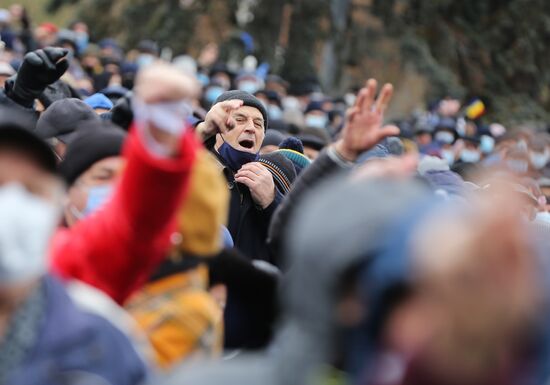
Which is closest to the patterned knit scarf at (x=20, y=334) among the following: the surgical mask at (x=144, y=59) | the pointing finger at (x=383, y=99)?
the pointing finger at (x=383, y=99)

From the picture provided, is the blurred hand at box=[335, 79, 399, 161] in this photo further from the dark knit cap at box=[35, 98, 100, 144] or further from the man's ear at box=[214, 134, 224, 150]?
the man's ear at box=[214, 134, 224, 150]

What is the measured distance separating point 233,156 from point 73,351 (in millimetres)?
3579

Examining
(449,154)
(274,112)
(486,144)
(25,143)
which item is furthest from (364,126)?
(486,144)

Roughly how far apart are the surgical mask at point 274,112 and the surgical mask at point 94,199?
9.33 metres

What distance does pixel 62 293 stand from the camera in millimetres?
2590

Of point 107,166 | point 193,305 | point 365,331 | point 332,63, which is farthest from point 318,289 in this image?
point 332,63

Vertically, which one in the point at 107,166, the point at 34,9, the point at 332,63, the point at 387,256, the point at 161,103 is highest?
the point at 387,256

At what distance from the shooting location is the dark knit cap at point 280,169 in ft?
20.0

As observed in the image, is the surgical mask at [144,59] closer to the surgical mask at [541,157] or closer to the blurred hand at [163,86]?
the surgical mask at [541,157]

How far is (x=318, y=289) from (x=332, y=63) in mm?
19683

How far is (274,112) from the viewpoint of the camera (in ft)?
44.1

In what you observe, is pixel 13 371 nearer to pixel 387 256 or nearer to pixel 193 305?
pixel 193 305

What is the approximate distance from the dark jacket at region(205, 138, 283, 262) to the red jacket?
→ 274 centimetres

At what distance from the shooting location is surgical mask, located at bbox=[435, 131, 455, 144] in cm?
1586
